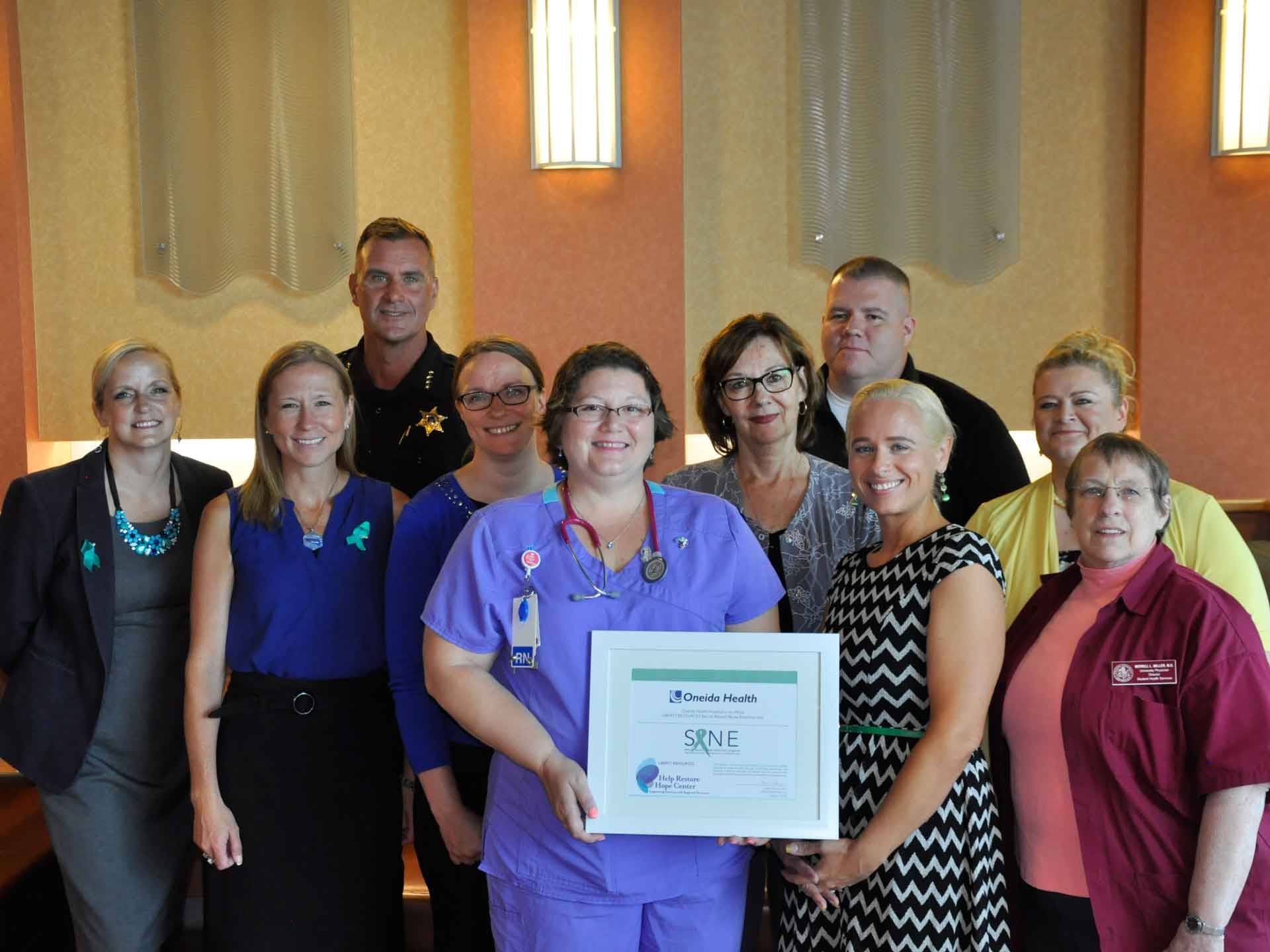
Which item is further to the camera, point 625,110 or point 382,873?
point 625,110

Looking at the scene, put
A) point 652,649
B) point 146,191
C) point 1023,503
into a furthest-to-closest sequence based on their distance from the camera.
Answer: point 146,191
point 1023,503
point 652,649

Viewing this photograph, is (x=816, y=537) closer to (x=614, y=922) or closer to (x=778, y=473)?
(x=778, y=473)

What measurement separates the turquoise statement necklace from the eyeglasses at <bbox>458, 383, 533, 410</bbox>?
0.82 meters

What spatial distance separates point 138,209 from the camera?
507 cm

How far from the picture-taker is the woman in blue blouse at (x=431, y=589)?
7.34ft

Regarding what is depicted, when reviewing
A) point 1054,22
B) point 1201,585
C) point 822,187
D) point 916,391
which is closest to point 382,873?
point 916,391

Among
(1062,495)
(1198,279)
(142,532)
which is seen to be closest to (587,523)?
(1062,495)

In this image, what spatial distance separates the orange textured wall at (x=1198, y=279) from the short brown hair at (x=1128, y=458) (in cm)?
303

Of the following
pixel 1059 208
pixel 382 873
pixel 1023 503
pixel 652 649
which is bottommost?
pixel 382 873

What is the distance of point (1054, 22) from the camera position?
4.89 metres

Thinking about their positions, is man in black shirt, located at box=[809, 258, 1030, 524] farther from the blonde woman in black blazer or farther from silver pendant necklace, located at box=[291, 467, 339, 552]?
the blonde woman in black blazer

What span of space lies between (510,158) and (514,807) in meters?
3.38

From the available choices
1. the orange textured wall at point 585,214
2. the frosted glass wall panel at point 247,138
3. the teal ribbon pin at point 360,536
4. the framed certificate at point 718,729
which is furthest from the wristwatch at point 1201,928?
the frosted glass wall panel at point 247,138

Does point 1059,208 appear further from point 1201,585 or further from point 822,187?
point 1201,585
